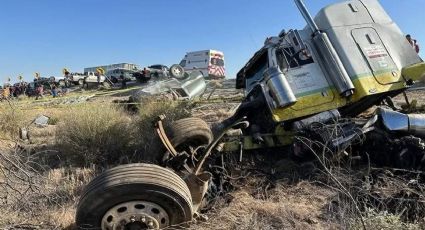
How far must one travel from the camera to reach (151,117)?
30.9ft

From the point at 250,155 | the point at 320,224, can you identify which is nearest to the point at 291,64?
the point at 250,155

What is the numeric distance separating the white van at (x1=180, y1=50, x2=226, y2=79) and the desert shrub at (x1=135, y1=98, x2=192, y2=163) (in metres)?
23.2

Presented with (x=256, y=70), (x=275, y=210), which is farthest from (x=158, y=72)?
Result: (x=275, y=210)

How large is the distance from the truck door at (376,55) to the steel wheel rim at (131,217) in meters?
4.04

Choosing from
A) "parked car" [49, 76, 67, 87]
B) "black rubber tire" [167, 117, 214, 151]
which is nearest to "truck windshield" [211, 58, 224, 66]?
"parked car" [49, 76, 67, 87]

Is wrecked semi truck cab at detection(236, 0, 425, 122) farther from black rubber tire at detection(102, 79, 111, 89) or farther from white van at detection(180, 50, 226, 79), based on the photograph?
white van at detection(180, 50, 226, 79)

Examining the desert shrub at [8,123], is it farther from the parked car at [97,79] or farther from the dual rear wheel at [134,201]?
the parked car at [97,79]

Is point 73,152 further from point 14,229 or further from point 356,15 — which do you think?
point 356,15

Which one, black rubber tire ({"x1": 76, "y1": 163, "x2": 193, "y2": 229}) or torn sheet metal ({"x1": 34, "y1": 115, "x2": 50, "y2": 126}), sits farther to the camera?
torn sheet metal ({"x1": 34, "y1": 115, "x2": 50, "y2": 126})

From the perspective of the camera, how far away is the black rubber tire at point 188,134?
20.9ft

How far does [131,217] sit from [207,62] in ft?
103

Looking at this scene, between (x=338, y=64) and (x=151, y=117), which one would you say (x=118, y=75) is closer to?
(x=151, y=117)

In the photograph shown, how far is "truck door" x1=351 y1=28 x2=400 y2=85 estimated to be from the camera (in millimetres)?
6402

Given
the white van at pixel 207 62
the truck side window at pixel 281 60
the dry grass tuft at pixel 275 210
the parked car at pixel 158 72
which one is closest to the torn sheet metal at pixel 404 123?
the dry grass tuft at pixel 275 210
